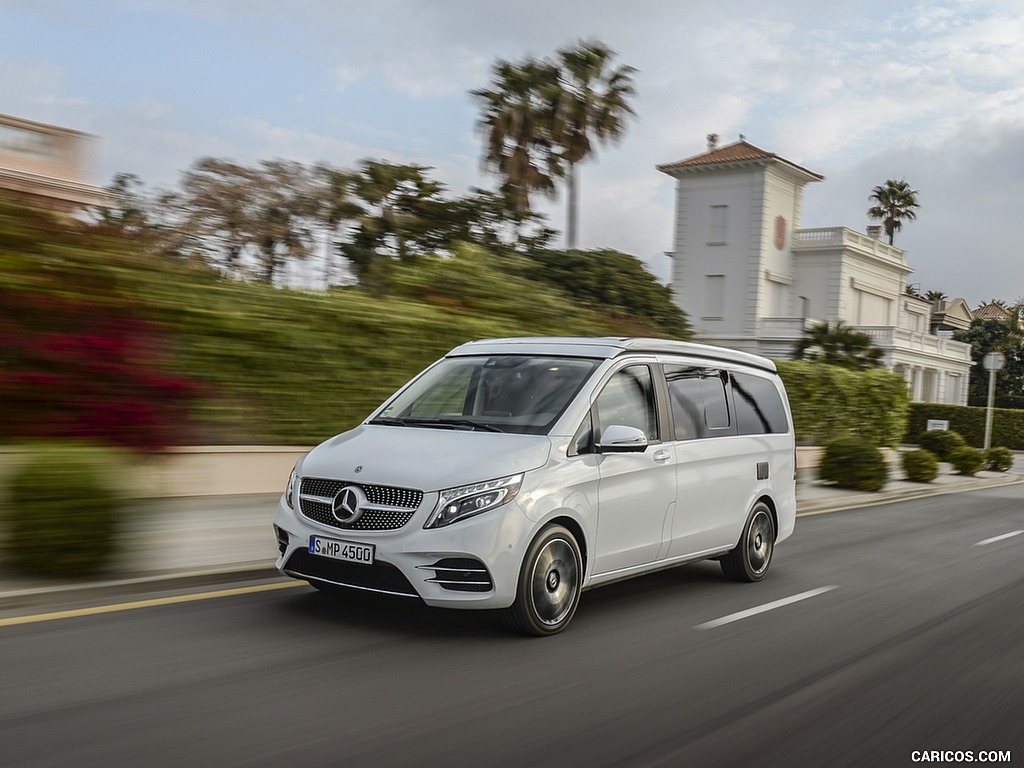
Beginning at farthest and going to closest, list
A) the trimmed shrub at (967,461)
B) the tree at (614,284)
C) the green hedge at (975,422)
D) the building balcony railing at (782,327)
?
the green hedge at (975,422), the building balcony railing at (782,327), the tree at (614,284), the trimmed shrub at (967,461)

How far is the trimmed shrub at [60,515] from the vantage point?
696 centimetres

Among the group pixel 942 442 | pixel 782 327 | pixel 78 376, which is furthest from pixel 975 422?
pixel 78 376

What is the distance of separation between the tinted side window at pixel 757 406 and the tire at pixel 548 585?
2.84 m

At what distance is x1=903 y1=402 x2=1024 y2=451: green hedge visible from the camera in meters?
49.8

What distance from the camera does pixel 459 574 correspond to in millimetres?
5945

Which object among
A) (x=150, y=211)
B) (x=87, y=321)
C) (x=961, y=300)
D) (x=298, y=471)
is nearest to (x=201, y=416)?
(x=87, y=321)

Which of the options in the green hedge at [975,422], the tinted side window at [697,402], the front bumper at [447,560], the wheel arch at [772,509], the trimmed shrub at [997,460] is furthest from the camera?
the green hedge at [975,422]

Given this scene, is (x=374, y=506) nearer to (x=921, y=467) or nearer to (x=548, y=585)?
(x=548, y=585)

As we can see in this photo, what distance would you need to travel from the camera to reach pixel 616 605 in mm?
7664

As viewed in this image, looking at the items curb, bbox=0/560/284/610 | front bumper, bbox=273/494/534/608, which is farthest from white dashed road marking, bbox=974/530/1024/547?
curb, bbox=0/560/284/610

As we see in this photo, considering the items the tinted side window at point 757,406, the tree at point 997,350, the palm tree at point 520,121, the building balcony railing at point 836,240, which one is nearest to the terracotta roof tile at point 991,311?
the tree at point 997,350

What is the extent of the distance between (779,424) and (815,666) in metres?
3.76

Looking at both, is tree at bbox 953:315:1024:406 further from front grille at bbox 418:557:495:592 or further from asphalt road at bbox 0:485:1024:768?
front grille at bbox 418:557:495:592

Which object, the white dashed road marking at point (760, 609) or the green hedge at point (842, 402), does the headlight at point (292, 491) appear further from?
the green hedge at point (842, 402)
